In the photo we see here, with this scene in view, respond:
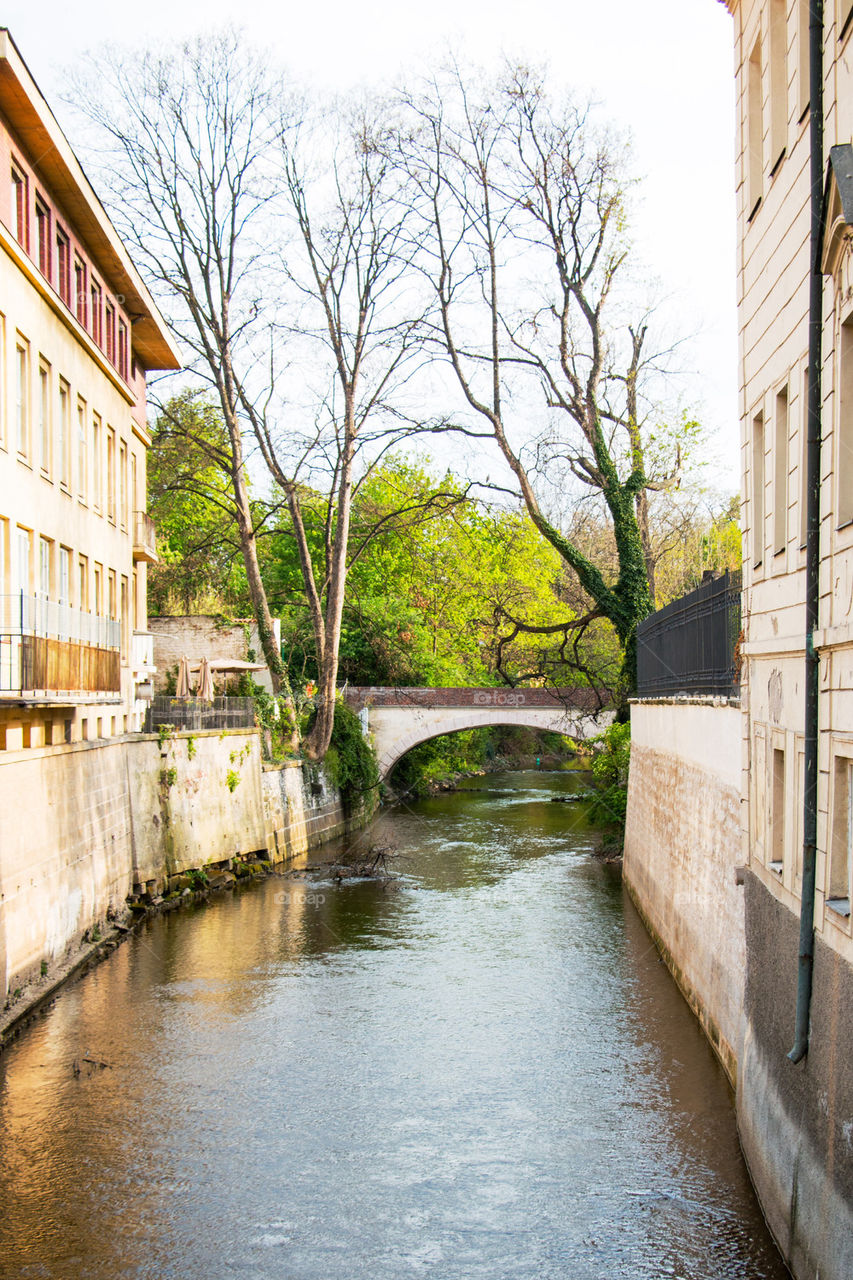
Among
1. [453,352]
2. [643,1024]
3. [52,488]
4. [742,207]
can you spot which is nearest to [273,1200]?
[643,1024]

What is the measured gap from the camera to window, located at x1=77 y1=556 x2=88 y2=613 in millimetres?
21484

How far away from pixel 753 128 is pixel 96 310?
15207mm

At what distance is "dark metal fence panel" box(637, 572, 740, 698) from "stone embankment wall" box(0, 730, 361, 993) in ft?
26.7

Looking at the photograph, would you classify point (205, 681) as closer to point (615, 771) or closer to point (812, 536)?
point (615, 771)

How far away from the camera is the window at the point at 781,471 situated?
950 centimetres

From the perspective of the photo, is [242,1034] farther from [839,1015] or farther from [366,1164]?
[839,1015]

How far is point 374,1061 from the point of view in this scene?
44.5ft

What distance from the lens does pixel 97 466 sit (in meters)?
23.1

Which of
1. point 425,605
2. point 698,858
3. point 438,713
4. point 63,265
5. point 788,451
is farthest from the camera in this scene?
point 425,605

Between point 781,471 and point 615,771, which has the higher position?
point 781,471

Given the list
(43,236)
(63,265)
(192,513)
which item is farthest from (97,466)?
(192,513)

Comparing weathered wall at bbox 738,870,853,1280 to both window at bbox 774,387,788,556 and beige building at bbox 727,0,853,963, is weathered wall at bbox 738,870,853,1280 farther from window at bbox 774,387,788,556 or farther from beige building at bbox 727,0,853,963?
window at bbox 774,387,788,556

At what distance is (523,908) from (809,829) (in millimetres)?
15201

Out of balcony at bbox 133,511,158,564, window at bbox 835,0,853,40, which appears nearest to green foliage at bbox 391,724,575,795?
balcony at bbox 133,511,158,564
